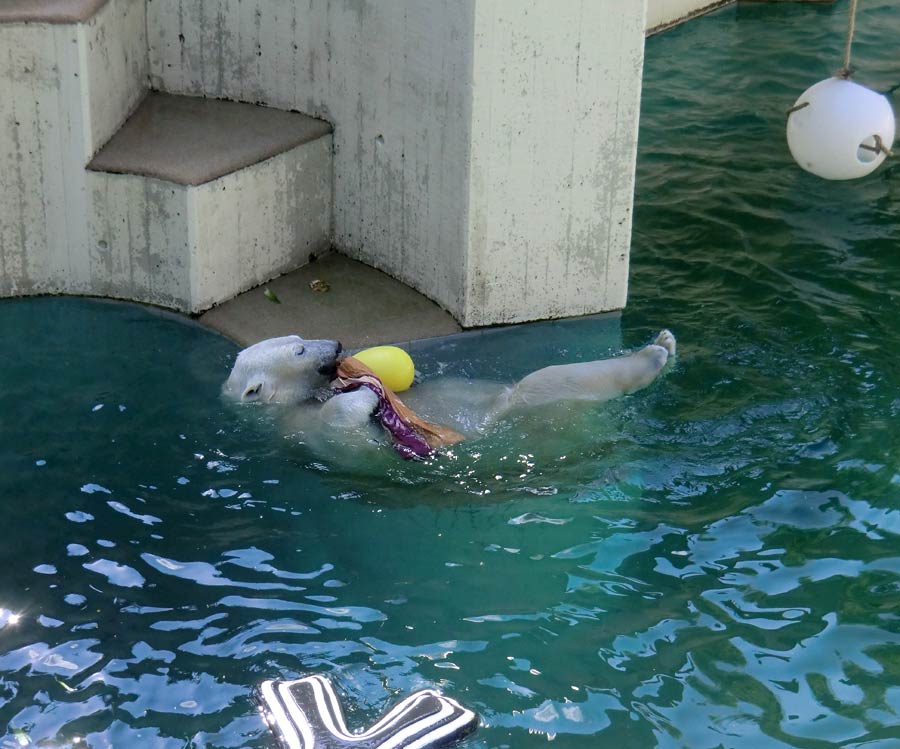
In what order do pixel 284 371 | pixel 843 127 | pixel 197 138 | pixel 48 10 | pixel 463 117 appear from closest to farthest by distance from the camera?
pixel 284 371 → pixel 463 117 → pixel 48 10 → pixel 843 127 → pixel 197 138

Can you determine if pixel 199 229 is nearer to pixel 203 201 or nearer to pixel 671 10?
pixel 203 201

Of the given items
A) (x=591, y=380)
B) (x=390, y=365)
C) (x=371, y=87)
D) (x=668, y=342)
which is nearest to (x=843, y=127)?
(x=668, y=342)

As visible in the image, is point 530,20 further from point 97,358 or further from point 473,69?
point 97,358

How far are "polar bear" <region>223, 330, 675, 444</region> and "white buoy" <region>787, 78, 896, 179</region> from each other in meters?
1.92

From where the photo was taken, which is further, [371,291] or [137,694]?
[371,291]

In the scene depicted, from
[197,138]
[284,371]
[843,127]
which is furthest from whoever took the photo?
[197,138]

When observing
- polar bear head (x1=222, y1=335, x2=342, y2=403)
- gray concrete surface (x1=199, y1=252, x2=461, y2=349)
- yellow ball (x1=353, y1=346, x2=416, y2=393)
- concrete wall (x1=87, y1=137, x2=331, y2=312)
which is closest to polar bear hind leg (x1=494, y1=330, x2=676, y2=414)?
yellow ball (x1=353, y1=346, x2=416, y2=393)

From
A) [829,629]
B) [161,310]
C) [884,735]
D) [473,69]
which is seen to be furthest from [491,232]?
[884,735]

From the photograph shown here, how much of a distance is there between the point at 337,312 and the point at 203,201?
932 mm

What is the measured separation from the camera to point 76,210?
713cm

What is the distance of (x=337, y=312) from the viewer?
710cm

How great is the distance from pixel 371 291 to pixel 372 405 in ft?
6.53

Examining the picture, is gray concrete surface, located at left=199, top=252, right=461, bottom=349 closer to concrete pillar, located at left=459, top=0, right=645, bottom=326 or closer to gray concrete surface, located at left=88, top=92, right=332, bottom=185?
concrete pillar, located at left=459, top=0, right=645, bottom=326

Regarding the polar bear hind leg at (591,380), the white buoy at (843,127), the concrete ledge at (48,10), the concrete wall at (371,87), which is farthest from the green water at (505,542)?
the concrete ledge at (48,10)
